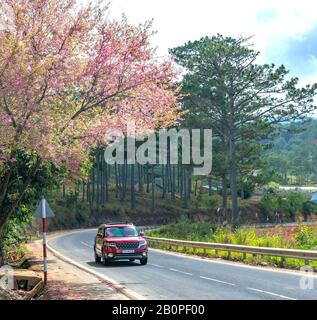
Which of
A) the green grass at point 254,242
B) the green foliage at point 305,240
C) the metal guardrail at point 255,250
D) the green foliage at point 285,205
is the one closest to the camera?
the metal guardrail at point 255,250

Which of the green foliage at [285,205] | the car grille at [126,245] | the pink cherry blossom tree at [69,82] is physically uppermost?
the pink cherry blossom tree at [69,82]

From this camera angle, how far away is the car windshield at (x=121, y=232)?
25500mm

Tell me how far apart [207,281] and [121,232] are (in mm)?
9414

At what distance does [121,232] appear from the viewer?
84.5ft

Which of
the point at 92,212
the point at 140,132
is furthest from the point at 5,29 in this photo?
the point at 92,212

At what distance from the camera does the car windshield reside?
1004 inches

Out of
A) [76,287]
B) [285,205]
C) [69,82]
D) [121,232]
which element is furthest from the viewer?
[285,205]

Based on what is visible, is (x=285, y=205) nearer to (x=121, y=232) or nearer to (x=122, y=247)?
(x=121, y=232)

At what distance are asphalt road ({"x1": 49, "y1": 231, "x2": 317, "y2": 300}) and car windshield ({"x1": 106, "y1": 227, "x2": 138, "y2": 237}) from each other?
65.8 inches

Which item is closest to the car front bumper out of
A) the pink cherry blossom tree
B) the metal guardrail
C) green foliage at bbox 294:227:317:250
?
the metal guardrail

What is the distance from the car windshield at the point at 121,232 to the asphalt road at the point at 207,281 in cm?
167

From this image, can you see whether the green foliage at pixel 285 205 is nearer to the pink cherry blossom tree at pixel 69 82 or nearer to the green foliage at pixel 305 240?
the green foliage at pixel 305 240

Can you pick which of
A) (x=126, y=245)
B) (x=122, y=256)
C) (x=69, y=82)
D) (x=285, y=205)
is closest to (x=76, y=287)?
(x=69, y=82)

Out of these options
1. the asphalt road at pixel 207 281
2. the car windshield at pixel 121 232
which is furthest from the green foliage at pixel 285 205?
the asphalt road at pixel 207 281
